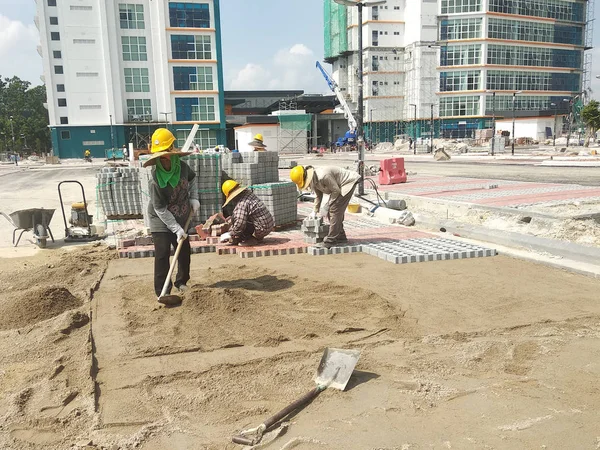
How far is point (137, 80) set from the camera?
164ft

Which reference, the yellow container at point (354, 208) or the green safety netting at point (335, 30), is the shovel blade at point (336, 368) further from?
the green safety netting at point (335, 30)

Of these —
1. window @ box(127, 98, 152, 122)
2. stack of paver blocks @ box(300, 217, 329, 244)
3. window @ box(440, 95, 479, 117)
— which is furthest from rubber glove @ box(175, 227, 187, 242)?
window @ box(440, 95, 479, 117)

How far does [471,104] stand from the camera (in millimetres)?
63281

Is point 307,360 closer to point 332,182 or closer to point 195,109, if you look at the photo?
point 332,182

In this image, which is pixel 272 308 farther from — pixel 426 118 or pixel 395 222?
→ pixel 426 118

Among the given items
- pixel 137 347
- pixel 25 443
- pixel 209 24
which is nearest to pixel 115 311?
pixel 137 347

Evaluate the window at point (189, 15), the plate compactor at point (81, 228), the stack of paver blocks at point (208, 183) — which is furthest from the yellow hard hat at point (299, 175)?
the window at point (189, 15)

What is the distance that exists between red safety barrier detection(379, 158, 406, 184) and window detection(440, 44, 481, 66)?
5252 cm

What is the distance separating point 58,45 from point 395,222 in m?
50.6

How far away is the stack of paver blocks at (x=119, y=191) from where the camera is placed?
1100 cm

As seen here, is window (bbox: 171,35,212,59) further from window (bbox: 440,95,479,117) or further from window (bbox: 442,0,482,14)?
window (bbox: 442,0,482,14)

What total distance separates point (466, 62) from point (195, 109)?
116ft

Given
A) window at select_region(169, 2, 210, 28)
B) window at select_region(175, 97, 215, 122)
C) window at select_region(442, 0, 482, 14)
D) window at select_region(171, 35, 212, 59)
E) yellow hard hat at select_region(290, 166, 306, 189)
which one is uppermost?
window at select_region(442, 0, 482, 14)

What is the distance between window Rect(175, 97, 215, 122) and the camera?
163 ft
